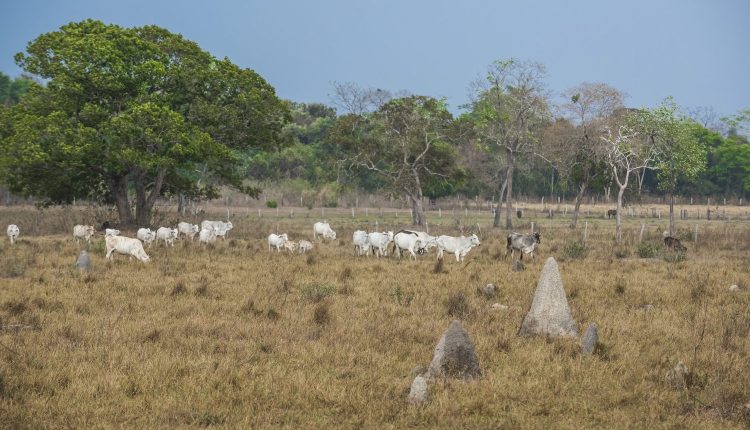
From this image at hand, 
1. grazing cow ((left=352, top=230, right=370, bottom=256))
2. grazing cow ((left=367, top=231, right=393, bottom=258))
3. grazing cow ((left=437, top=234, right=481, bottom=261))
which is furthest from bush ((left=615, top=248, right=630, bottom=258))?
grazing cow ((left=352, top=230, right=370, bottom=256))

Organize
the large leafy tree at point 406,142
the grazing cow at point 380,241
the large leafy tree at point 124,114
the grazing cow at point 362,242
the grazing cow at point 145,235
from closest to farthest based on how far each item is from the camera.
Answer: the grazing cow at point 380,241 → the grazing cow at point 362,242 → the grazing cow at point 145,235 → the large leafy tree at point 124,114 → the large leafy tree at point 406,142

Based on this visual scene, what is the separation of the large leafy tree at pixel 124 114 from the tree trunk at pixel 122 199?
0.05 meters

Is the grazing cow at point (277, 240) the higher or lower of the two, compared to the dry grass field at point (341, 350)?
higher

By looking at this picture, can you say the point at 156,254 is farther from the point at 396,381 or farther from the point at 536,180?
the point at 536,180

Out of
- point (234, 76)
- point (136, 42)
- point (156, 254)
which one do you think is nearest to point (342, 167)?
point (234, 76)

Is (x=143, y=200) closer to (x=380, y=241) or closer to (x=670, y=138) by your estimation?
(x=380, y=241)

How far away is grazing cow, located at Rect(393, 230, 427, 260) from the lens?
26719mm

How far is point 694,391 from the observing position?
940cm

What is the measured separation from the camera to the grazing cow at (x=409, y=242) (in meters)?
Result: 26.7

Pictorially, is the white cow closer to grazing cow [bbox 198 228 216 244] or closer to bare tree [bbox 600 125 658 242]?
grazing cow [bbox 198 228 216 244]

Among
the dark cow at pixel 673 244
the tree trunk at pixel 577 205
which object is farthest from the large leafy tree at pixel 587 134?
the dark cow at pixel 673 244

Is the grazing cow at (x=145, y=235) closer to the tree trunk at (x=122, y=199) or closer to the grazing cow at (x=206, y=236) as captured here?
the grazing cow at (x=206, y=236)

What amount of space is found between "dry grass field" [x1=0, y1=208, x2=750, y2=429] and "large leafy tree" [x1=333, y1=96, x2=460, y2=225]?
29771mm

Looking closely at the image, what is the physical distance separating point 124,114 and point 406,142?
2304cm
